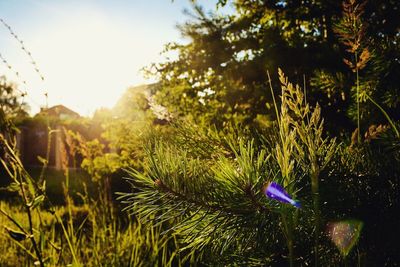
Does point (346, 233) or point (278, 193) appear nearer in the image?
point (278, 193)

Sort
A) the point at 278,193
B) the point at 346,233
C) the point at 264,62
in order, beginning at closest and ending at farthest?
the point at 278,193 → the point at 346,233 → the point at 264,62

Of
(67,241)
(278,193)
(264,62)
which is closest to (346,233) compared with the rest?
(278,193)

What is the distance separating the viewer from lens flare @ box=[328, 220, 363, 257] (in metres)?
0.77

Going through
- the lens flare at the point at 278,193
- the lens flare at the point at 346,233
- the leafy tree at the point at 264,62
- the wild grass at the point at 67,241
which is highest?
the leafy tree at the point at 264,62

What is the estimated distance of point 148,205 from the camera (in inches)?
29.1

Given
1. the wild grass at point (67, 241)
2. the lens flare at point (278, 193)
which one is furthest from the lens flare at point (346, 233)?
the wild grass at point (67, 241)

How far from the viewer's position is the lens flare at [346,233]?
2.53 ft

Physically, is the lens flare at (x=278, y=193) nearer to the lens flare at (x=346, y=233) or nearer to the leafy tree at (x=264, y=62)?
the lens flare at (x=346, y=233)

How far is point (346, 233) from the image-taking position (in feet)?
2.58

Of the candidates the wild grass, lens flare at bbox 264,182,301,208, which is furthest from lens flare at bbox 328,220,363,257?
the wild grass

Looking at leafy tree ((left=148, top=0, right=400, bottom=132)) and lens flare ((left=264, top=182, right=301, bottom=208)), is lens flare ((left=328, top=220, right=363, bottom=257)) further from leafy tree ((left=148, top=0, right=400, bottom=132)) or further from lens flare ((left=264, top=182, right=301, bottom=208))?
leafy tree ((left=148, top=0, right=400, bottom=132))

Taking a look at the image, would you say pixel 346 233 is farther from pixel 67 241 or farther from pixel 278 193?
pixel 67 241

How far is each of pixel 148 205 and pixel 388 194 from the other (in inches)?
24.5

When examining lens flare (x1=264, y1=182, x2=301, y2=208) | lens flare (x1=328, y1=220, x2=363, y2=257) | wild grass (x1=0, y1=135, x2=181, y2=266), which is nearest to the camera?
lens flare (x1=264, y1=182, x2=301, y2=208)
